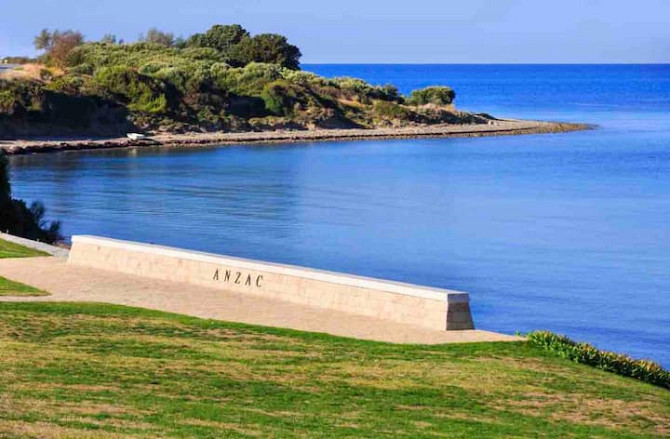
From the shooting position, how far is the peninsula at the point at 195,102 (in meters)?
85.5

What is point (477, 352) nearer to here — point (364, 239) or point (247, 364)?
point (247, 364)

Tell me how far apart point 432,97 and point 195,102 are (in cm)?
2745

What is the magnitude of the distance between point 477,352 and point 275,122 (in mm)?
81595

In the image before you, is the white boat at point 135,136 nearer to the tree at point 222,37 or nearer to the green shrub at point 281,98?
the green shrub at point 281,98

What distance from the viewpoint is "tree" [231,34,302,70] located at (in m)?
120

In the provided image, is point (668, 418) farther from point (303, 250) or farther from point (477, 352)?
point (303, 250)

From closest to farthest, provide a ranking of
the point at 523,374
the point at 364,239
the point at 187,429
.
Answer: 1. the point at 187,429
2. the point at 523,374
3. the point at 364,239

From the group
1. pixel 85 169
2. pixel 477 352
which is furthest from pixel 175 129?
pixel 477 352

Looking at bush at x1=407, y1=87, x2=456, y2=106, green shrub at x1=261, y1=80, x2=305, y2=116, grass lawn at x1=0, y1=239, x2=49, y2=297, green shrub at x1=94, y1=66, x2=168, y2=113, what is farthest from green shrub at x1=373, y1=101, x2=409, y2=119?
grass lawn at x1=0, y1=239, x2=49, y2=297

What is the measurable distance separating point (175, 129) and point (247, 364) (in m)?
76.5

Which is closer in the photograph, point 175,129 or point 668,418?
point 668,418

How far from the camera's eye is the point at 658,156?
261ft

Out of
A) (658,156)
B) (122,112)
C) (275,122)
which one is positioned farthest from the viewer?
(275,122)

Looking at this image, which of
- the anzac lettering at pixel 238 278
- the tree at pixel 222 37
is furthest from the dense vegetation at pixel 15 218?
the tree at pixel 222 37
